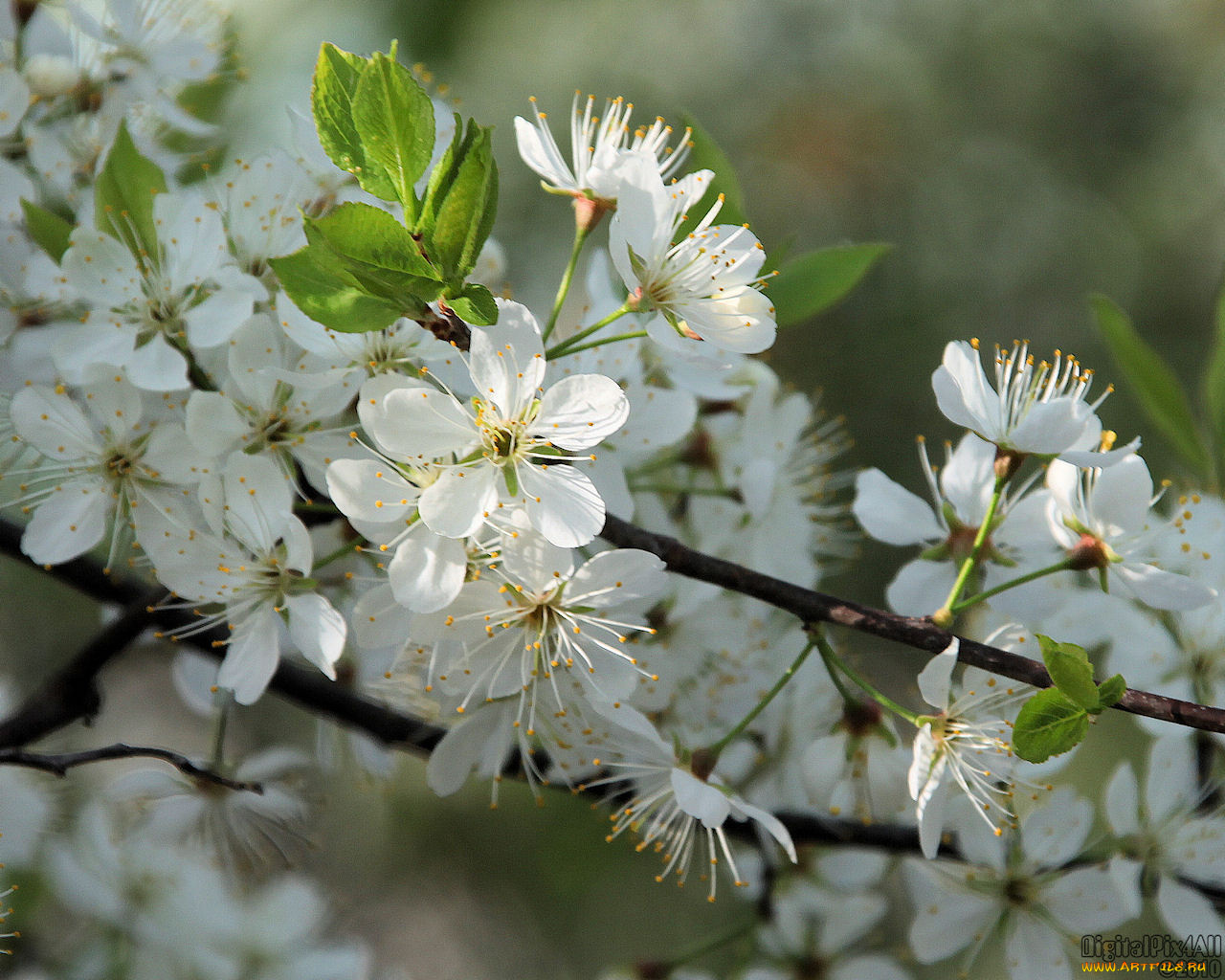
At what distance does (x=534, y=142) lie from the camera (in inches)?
37.1

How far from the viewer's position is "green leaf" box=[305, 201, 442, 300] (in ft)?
2.34

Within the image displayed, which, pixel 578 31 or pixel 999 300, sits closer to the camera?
pixel 578 31

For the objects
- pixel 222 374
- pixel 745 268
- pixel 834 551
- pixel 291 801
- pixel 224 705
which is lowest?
pixel 291 801

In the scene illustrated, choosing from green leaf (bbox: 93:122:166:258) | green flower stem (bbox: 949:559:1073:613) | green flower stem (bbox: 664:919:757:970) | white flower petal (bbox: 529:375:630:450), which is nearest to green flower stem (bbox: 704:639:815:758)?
green flower stem (bbox: 949:559:1073:613)

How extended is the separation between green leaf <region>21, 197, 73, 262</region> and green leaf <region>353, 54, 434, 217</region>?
42 centimetres

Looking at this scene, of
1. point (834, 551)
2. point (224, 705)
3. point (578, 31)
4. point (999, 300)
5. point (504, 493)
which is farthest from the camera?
point (999, 300)

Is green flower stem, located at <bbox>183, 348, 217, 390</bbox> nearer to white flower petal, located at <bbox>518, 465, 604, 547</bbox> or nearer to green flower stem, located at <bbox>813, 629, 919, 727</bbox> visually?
white flower petal, located at <bbox>518, 465, 604, 547</bbox>

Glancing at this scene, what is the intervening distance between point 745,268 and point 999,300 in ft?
13.8

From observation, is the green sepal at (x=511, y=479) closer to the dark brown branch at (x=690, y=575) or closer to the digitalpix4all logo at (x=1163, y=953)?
the dark brown branch at (x=690, y=575)

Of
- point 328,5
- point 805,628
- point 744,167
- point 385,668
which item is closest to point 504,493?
point 805,628

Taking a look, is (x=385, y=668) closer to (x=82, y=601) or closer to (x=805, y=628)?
(x=805, y=628)

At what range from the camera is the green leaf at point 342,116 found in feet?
2.50

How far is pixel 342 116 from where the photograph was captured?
30.5 inches

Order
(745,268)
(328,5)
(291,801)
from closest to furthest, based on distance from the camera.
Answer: (745,268) < (291,801) < (328,5)
